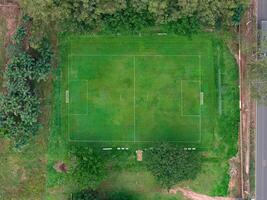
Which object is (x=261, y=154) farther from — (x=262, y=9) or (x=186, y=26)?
(x=186, y=26)

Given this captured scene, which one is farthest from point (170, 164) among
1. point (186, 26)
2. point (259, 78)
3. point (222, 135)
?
point (186, 26)

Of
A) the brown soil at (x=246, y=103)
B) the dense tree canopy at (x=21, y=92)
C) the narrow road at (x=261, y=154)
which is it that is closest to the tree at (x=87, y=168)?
the dense tree canopy at (x=21, y=92)

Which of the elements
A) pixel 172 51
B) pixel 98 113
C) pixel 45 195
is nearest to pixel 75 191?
pixel 45 195

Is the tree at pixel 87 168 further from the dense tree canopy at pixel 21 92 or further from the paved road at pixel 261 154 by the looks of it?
the paved road at pixel 261 154

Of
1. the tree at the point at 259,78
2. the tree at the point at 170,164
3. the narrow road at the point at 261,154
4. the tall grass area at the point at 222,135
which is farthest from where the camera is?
the tall grass area at the point at 222,135

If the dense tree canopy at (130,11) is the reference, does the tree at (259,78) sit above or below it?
below

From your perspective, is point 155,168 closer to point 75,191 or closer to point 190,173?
point 190,173
